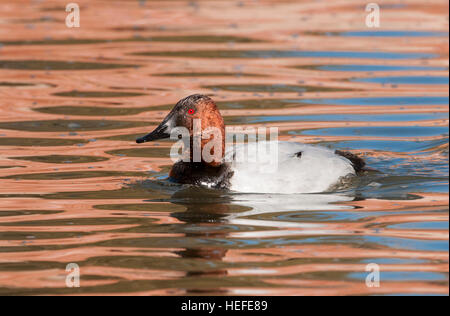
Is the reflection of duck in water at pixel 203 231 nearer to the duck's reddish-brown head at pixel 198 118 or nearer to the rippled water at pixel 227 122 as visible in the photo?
the rippled water at pixel 227 122

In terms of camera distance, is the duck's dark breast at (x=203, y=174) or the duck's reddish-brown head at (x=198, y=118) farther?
the duck's reddish-brown head at (x=198, y=118)

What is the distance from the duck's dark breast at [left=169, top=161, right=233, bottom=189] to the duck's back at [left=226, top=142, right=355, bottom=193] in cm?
9

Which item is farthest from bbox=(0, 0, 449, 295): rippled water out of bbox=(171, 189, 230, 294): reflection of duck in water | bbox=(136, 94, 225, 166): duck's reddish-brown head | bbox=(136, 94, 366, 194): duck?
bbox=(136, 94, 225, 166): duck's reddish-brown head

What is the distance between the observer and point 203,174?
8.62 m

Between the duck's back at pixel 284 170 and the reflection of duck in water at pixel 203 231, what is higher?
the duck's back at pixel 284 170

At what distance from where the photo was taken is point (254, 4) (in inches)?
752

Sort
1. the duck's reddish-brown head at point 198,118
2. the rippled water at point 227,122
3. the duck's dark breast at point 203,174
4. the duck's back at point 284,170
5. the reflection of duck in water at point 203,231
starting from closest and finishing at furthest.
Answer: the reflection of duck in water at point 203,231 → the rippled water at point 227,122 → the duck's back at point 284,170 → the duck's dark breast at point 203,174 → the duck's reddish-brown head at point 198,118

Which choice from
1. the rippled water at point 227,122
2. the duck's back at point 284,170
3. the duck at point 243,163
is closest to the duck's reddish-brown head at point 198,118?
the duck at point 243,163

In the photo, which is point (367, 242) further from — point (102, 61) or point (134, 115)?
point (102, 61)

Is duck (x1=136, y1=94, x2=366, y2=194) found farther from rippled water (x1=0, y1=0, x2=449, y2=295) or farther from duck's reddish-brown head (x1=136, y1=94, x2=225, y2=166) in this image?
rippled water (x1=0, y1=0, x2=449, y2=295)

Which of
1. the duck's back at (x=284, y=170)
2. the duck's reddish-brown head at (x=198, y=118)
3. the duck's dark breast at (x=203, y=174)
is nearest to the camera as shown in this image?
the duck's back at (x=284, y=170)

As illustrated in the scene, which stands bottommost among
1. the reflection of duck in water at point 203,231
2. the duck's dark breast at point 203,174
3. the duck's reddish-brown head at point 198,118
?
the reflection of duck in water at point 203,231

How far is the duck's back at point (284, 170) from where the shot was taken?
8.38 m
